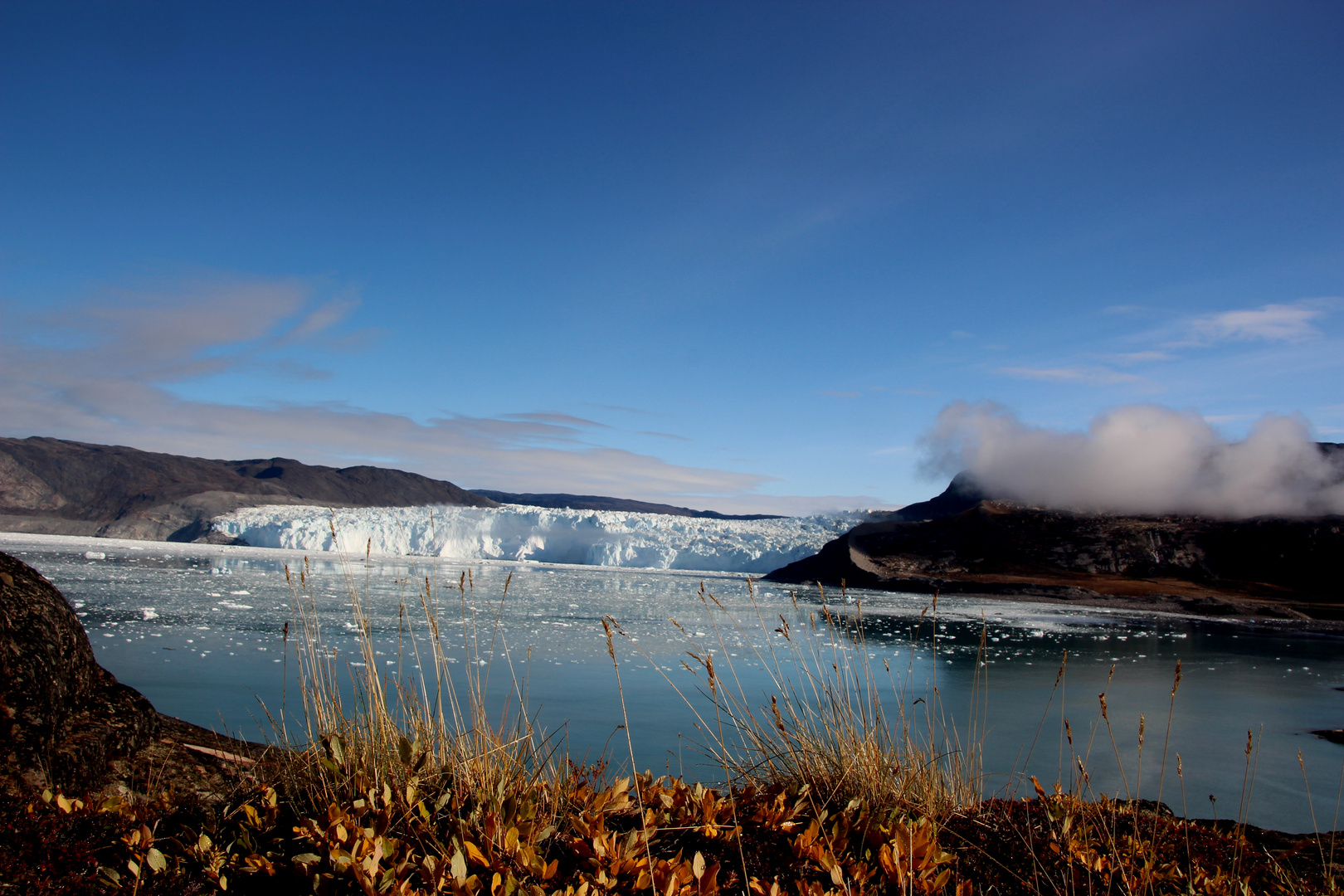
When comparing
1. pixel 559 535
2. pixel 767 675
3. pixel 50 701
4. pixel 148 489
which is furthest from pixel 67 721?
pixel 148 489

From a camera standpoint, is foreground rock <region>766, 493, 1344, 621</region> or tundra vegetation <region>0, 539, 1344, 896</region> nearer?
tundra vegetation <region>0, 539, 1344, 896</region>

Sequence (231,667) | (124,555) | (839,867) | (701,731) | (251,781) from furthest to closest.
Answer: (124,555) → (231,667) → (701,731) → (251,781) → (839,867)

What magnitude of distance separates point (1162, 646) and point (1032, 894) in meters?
17.4

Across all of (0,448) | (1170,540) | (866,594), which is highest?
(0,448)

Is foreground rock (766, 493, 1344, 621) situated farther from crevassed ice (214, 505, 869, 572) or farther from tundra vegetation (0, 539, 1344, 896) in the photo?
tundra vegetation (0, 539, 1344, 896)

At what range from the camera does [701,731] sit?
624cm

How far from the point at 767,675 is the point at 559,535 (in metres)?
40.6

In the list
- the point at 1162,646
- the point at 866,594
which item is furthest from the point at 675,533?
the point at 1162,646

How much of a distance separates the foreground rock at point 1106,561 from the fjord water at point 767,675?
30.9 feet

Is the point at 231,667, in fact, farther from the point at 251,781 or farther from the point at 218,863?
the point at 218,863

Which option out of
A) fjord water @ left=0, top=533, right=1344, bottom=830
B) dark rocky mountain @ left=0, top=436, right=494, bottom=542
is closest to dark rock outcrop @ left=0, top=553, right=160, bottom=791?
fjord water @ left=0, top=533, right=1344, bottom=830

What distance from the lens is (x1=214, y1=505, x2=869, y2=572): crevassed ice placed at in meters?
43.6

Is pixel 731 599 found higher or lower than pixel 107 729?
lower

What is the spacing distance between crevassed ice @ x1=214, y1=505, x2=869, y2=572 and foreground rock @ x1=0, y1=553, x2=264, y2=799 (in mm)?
39598
